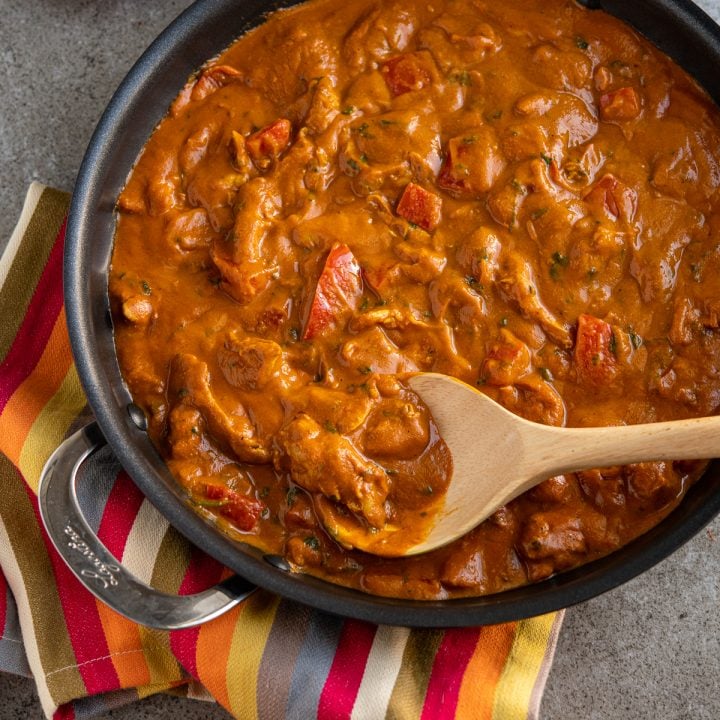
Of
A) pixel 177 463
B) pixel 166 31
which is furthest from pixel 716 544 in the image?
pixel 166 31

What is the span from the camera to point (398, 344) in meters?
3.29

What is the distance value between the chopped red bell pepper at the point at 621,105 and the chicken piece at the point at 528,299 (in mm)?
659

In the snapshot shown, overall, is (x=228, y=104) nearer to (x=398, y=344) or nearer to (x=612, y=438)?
(x=398, y=344)

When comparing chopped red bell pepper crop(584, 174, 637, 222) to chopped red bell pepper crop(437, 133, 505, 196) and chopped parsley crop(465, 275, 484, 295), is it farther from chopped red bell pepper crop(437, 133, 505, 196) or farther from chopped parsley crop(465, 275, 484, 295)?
chopped parsley crop(465, 275, 484, 295)

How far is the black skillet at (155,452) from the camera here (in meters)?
3.04

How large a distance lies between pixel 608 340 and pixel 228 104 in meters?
1.68

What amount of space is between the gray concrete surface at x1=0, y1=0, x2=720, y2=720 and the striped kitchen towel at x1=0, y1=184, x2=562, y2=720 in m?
0.24

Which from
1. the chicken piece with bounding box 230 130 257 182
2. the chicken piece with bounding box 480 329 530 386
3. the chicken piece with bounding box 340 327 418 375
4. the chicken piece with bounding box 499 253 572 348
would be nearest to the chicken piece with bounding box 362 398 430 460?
the chicken piece with bounding box 340 327 418 375

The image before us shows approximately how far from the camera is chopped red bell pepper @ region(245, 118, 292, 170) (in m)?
3.45

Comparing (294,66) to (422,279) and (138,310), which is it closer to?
(422,279)

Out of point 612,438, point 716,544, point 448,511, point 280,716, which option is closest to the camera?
point 612,438

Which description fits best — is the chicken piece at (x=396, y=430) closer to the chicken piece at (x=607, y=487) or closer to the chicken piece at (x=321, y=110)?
the chicken piece at (x=607, y=487)

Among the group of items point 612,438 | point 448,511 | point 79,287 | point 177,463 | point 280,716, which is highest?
point 612,438

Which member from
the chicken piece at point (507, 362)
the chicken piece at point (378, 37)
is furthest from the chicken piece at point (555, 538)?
the chicken piece at point (378, 37)
